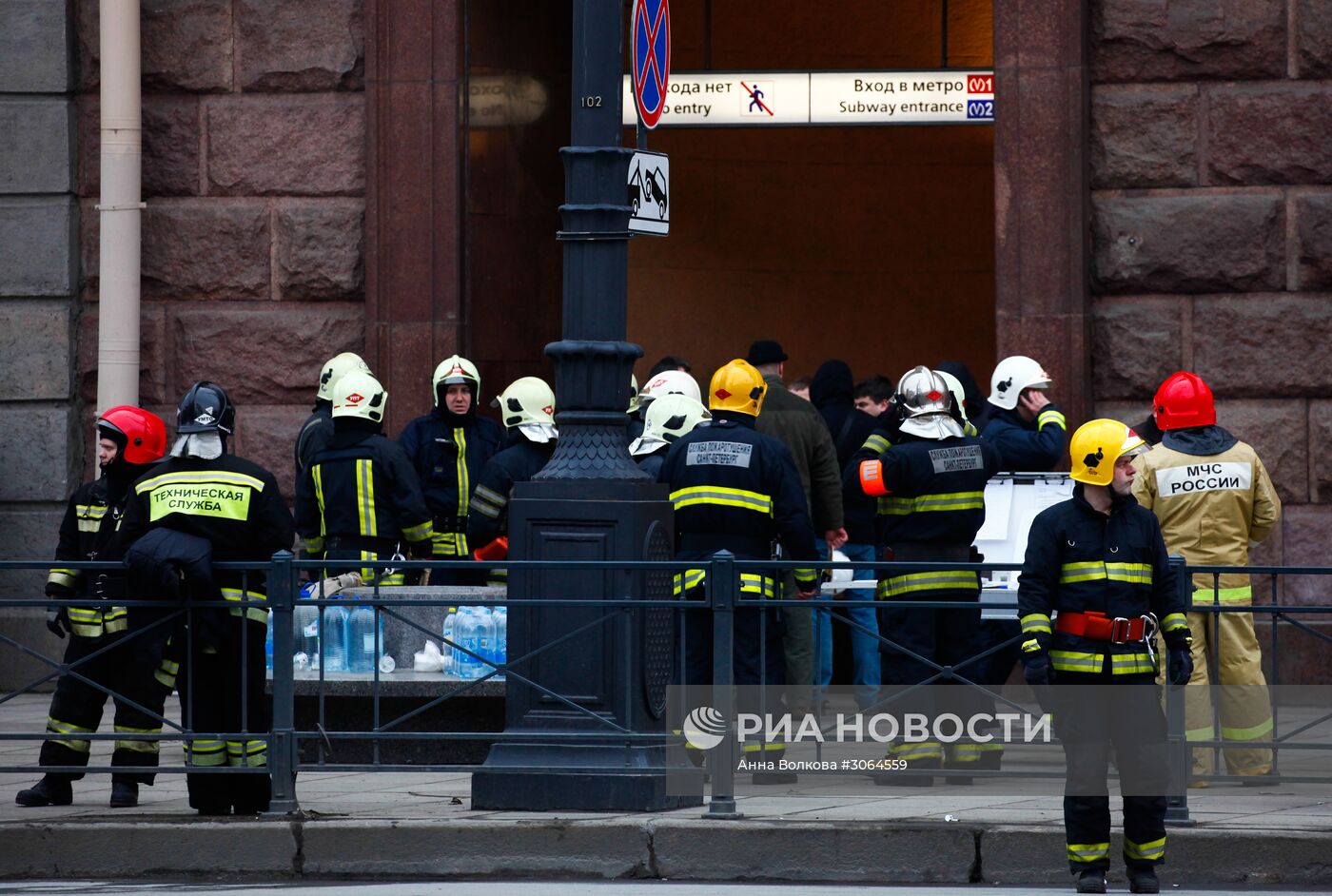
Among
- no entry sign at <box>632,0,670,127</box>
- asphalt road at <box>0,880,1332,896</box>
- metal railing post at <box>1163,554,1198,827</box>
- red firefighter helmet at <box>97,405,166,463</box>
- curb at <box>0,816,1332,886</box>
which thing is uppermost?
no entry sign at <box>632,0,670,127</box>

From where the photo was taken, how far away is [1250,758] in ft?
32.1

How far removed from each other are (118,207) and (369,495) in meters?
3.67

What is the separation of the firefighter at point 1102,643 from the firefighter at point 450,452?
4947mm

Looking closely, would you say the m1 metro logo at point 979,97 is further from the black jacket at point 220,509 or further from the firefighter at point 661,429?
the black jacket at point 220,509


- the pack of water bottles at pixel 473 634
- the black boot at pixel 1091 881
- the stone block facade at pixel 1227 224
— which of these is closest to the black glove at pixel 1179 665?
the black boot at pixel 1091 881

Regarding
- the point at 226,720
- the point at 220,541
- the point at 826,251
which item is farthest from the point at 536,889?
the point at 826,251

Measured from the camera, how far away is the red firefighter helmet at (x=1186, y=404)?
393 inches

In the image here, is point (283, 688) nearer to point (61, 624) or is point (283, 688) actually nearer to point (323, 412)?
point (61, 624)

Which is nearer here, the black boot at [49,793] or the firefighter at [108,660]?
the firefighter at [108,660]

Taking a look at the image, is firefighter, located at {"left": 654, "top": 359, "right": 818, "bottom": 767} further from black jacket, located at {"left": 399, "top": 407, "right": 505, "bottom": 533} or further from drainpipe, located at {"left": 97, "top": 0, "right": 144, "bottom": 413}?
drainpipe, located at {"left": 97, "top": 0, "right": 144, "bottom": 413}

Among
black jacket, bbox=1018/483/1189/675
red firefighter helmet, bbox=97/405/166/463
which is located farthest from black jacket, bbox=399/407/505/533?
black jacket, bbox=1018/483/1189/675

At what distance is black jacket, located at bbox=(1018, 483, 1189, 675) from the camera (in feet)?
25.6

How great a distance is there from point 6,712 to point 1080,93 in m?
7.33

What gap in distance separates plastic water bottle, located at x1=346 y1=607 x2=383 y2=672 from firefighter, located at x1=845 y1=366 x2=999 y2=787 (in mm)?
2519
